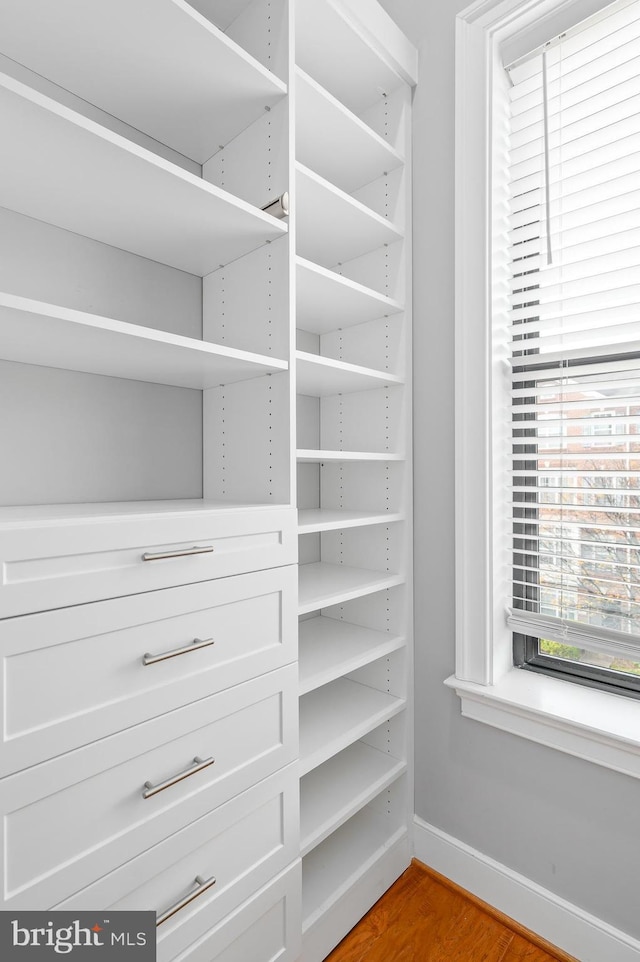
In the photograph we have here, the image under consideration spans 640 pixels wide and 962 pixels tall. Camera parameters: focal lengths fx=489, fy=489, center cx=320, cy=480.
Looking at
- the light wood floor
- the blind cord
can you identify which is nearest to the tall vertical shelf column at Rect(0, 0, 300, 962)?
the light wood floor

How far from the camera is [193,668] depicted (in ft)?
2.99

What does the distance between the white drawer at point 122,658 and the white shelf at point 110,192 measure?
2.41 feet

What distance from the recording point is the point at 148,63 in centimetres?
95

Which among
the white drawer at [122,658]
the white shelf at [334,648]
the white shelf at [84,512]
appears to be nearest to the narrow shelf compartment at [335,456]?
the white shelf at [84,512]

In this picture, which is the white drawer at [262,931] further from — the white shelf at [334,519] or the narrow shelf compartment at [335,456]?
the narrow shelf compartment at [335,456]

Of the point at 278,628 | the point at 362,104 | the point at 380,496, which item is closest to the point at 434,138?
the point at 362,104

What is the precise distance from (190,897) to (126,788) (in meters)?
0.28

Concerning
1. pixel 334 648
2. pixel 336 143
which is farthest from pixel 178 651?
pixel 336 143

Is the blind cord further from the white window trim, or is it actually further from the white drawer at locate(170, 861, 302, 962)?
the white drawer at locate(170, 861, 302, 962)

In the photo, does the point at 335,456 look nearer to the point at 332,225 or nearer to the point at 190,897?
the point at 332,225

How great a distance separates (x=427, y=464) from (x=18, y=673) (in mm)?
1215

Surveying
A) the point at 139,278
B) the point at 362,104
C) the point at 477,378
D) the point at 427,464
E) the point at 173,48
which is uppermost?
the point at 362,104

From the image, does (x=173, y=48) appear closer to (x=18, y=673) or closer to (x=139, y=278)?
(x=139, y=278)

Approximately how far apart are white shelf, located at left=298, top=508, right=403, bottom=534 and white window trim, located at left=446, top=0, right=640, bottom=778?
220 mm
